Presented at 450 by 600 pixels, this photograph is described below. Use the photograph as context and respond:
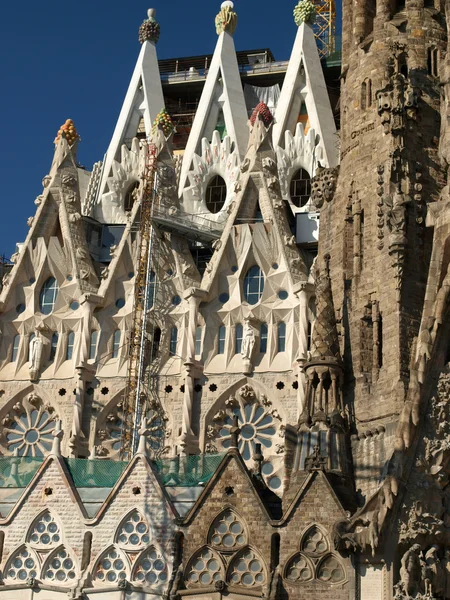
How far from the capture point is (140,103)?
4672cm

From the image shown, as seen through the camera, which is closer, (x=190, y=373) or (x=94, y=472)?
(x=94, y=472)

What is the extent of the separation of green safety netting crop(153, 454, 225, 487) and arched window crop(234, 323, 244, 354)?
6650 mm

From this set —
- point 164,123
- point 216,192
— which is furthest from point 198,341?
point 164,123

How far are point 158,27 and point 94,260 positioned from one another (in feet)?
43.1

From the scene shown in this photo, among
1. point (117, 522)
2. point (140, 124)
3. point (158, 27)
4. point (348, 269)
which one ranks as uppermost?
point (158, 27)

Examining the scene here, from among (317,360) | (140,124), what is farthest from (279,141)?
(317,360)

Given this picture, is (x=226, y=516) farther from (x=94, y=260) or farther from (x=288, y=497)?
(x=94, y=260)

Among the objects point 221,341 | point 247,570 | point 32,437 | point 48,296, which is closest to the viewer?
point 247,570

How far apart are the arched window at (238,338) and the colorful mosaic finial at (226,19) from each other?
49.7 ft

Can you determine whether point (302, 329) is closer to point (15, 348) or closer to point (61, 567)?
point (15, 348)

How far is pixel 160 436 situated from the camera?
119 feet

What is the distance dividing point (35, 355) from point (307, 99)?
541 inches

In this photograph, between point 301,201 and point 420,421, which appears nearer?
point 420,421

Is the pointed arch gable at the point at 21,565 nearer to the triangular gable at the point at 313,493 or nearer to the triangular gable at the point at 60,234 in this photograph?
the triangular gable at the point at 313,493
